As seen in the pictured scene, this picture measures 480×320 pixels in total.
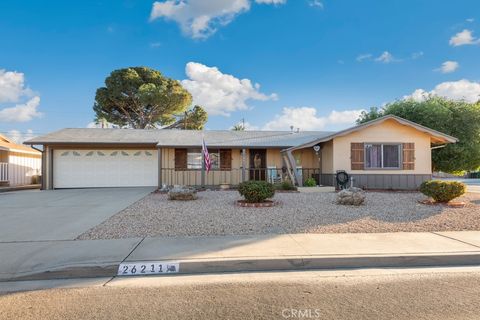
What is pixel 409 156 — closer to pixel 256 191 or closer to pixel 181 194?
pixel 256 191

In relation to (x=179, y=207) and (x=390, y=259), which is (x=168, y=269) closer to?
(x=390, y=259)

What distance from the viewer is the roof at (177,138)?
16.2 m

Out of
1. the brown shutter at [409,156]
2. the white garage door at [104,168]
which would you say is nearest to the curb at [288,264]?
the brown shutter at [409,156]

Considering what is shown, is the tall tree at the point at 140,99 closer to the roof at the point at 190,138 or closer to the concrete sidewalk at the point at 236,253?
the roof at the point at 190,138

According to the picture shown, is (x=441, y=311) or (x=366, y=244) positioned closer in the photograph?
(x=441, y=311)

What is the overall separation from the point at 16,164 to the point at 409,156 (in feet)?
79.9

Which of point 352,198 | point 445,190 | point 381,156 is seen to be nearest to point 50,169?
point 352,198

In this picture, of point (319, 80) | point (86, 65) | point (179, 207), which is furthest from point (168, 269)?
point (86, 65)

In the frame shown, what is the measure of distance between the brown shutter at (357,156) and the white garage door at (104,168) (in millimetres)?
11429

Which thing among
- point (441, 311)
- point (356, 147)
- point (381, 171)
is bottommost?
point (441, 311)

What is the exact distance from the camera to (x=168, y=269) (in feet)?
13.9

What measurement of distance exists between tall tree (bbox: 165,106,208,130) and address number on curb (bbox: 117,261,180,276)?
26.7 metres

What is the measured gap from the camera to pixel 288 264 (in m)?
4.37

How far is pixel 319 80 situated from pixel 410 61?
17.2 feet
